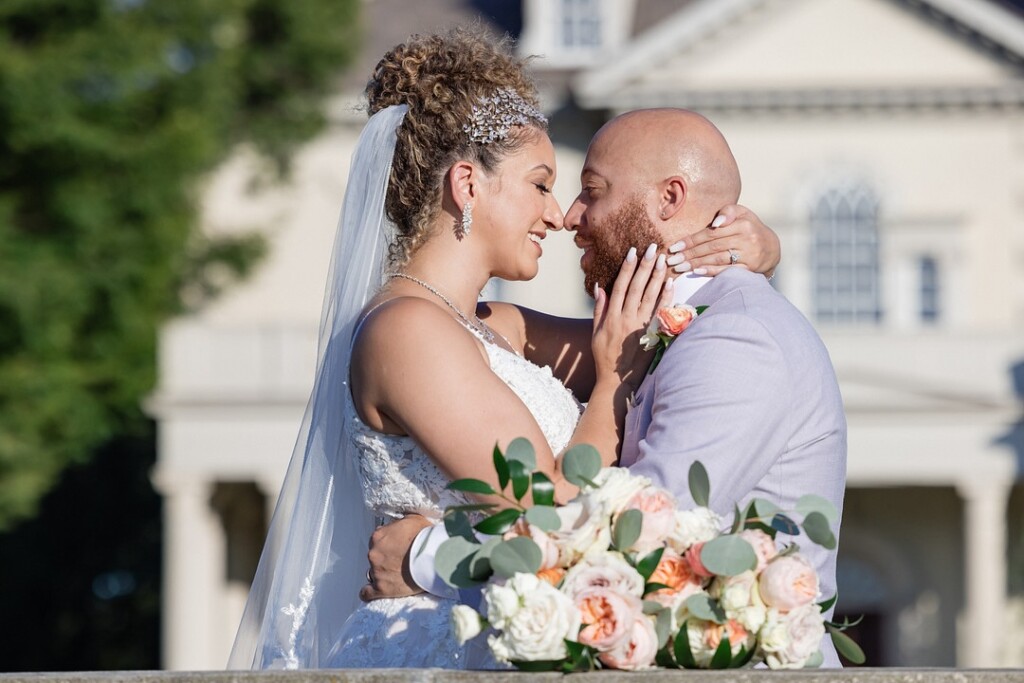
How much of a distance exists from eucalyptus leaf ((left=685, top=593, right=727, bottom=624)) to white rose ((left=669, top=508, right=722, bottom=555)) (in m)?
0.11

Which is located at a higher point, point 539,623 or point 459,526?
point 459,526

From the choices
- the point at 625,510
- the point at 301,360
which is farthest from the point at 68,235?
the point at 625,510

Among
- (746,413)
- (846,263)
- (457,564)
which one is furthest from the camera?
(846,263)

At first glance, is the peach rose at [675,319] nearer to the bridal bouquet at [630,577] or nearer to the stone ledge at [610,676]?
the bridal bouquet at [630,577]

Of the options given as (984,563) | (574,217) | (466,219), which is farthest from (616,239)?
(984,563)

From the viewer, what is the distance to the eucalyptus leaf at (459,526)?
3.85m

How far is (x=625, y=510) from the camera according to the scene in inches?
147

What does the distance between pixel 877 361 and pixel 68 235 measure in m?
10.9

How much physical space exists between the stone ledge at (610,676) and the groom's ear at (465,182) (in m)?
1.57

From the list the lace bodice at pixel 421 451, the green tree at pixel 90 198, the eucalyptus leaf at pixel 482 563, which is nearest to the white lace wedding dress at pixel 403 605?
the lace bodice at pixel 421 451

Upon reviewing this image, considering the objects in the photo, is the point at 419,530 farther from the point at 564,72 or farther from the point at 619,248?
the point at 564,72

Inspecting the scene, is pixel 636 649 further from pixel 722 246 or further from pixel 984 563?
pixel 984 563

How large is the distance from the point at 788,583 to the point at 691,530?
0.24 metres

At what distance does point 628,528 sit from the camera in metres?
3.70
